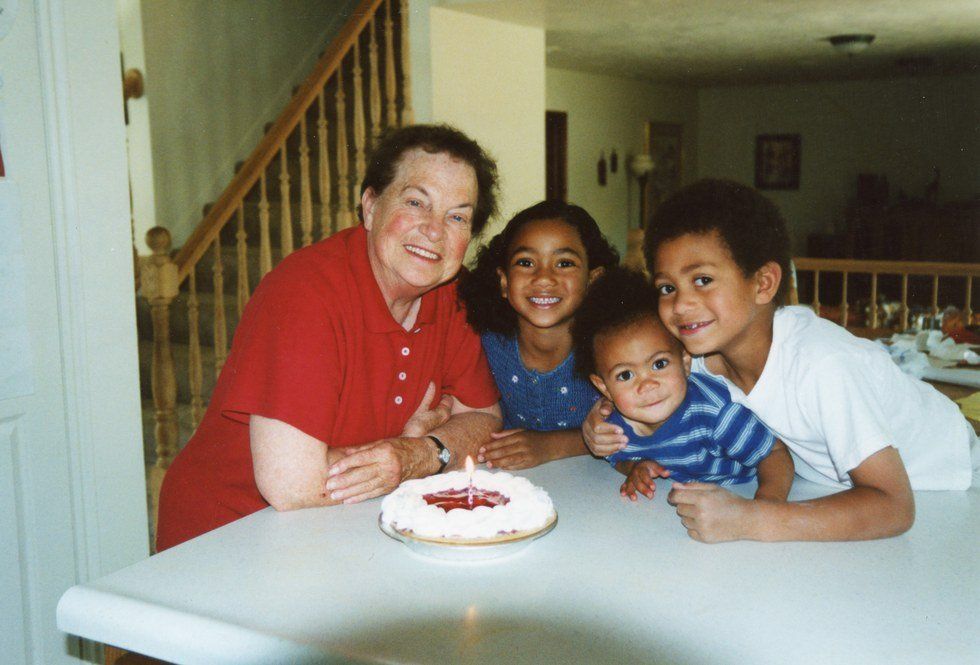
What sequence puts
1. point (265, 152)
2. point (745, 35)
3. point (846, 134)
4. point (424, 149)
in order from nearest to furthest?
point (424, 149) < point (265, 152) < point (745, 35) < point (846, 134)

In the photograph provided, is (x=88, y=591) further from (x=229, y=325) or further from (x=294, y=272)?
(x=229, y=325)

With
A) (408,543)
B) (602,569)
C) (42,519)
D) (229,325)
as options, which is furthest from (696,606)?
(229,325)

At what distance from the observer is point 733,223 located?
1.50 metres

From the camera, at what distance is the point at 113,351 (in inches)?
90.0

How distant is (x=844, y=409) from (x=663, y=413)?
374mm

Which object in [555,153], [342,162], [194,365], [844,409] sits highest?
[555,153]

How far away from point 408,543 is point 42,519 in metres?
1.42

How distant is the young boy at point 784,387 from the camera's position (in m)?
1.22

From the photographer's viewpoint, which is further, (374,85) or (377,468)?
(374,85)

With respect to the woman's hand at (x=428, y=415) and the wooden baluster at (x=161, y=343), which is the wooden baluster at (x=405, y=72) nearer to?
the wooden baluster at (x=161, y=343)

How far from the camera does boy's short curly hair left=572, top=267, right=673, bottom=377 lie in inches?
64.9

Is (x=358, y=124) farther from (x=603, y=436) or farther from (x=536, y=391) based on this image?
(x=603, y=436)

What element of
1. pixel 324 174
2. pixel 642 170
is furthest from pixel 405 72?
pixel 642 170

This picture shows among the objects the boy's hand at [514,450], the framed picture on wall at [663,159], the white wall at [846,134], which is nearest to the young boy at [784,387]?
the boy's hand at [514,450]
